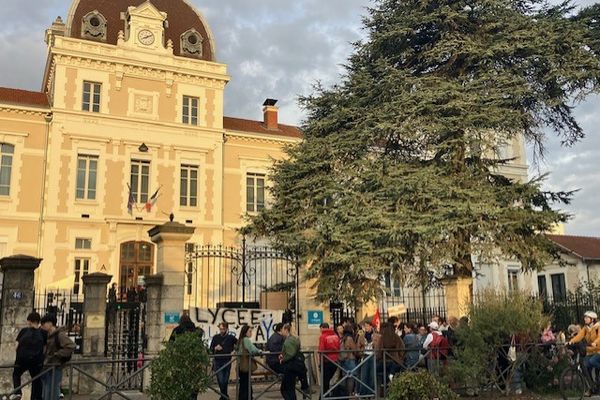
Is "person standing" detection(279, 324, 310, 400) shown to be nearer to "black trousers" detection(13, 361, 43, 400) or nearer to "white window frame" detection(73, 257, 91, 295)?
"black trousers" detection(13, 361, 43, 400)

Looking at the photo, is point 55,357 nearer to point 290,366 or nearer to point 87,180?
point 290,366

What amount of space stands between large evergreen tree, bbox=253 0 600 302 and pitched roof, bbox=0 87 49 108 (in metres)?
17.2

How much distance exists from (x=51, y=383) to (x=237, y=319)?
5.66 meters

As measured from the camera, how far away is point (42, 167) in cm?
2736

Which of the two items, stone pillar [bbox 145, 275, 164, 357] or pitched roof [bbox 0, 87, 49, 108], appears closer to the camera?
stone pillar [bbox 145, 275, 164, 357]

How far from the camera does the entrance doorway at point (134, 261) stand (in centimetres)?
2766

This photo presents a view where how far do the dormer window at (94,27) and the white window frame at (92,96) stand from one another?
8.64 ft

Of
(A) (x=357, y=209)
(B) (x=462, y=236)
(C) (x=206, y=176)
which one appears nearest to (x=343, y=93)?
(A) (x=357, y=209)

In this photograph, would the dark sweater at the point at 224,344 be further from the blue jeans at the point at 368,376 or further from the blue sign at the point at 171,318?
the blue jeans at the point at 368,376

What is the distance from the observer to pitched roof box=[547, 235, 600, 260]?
101ft

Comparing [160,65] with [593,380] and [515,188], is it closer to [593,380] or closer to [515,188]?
[515,188]

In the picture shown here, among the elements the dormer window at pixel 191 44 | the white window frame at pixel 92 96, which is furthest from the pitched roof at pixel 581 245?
the white window frame at pixel 92 96

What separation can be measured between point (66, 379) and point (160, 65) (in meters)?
20.7

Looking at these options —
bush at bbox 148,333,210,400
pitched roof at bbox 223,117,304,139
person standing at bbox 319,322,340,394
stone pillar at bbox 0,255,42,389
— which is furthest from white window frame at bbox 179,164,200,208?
bush at bbox 148,333,210,400
